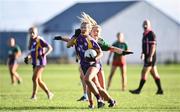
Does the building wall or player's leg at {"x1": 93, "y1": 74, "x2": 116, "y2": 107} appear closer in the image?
player's leg at {"x1": 93, "y1": 74, "x2": 116, "y2": 107}

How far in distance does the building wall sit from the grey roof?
1413 mm

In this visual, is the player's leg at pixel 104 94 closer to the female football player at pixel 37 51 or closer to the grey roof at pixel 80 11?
the female football player at pixel 37 51

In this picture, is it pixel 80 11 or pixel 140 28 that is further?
pixel 80 11

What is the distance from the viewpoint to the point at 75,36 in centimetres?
1697

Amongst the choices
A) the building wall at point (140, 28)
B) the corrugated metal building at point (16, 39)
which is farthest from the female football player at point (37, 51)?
the corrugated metal building at point (16, 39)

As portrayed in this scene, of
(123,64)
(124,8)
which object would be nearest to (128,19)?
(124,8)

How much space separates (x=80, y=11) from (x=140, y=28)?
393 inches

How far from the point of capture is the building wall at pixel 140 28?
268 feet

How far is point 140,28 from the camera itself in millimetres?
82062

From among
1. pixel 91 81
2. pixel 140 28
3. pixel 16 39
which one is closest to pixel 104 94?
pixel 91 81

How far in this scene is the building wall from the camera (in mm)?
81562

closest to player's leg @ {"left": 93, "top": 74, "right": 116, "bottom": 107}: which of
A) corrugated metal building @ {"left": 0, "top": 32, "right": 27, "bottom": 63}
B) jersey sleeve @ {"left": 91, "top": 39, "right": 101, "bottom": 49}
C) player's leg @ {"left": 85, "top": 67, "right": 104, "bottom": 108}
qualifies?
player's leg @ {"left": 85, "top": 67, "right": 104, "bottom": 108}

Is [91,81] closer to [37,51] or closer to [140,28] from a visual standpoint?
[37,51]

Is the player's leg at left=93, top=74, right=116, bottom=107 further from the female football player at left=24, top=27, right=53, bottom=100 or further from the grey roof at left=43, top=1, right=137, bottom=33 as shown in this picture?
the grey roof at left=43, top=1, right=137, bottom=33
